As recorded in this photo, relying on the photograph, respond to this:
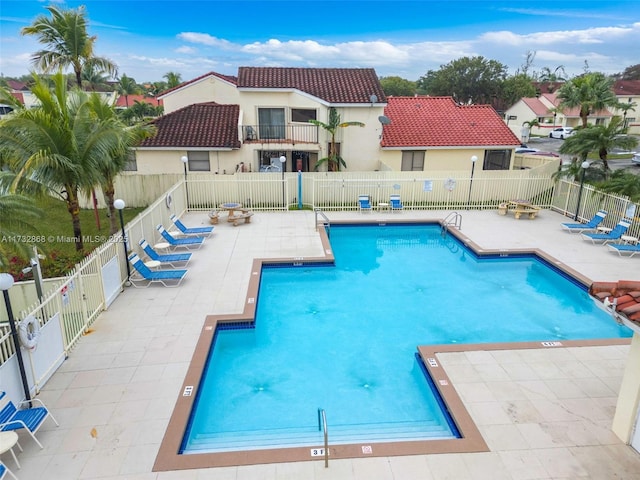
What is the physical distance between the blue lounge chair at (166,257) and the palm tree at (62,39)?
1032 centimetres

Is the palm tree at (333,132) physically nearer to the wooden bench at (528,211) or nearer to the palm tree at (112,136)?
the wooden bench at (528,211)

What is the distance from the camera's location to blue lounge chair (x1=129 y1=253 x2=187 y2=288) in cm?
1137

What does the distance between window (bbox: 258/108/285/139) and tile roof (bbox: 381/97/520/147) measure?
5.35 metres

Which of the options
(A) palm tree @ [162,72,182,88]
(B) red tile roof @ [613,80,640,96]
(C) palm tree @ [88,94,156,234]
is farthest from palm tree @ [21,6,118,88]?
(B) red tile roof @ [613,80,640,96]

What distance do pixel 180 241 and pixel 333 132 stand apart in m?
9.96

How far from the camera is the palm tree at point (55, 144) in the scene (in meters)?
9.86

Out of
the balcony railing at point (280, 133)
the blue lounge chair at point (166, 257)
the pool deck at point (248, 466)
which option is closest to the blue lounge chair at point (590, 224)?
the pool deck at point (248, 466)

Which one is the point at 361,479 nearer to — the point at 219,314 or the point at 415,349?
the point at 415,349

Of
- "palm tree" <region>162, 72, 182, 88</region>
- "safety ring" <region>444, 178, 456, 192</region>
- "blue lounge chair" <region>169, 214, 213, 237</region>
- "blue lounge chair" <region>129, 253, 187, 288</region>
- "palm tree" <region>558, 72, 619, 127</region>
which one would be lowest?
"blue lounge chair" <region>129, 253, 187, 288</region>

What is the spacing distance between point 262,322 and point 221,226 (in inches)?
289

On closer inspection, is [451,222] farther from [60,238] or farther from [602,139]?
[60,238]

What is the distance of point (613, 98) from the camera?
84.5ft

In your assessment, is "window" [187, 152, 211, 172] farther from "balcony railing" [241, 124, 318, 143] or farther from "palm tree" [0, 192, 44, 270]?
"palm tree" [0, 192, 44, 270]

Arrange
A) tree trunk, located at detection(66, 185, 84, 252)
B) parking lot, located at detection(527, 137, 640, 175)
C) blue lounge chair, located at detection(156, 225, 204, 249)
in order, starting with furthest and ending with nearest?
parking lot, located at detection(527, 137, 640, 175), blue lounge chair, located at detection(156, 225, 204, 249), tree trunk, located at detection(66, 185, 84, 252)
